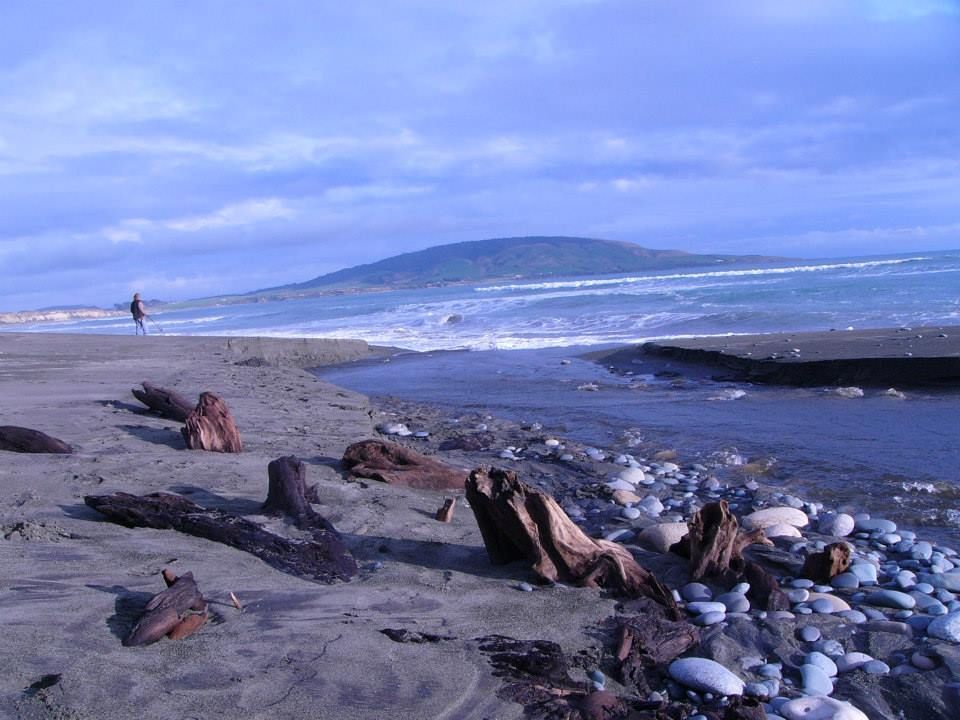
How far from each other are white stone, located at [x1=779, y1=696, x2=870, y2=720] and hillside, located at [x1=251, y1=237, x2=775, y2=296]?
11358 cm

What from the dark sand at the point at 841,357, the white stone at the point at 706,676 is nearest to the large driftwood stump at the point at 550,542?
the white stone at the point at 706,676

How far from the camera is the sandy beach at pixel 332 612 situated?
8.50ft

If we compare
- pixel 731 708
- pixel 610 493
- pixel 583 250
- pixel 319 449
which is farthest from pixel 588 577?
pixel 583 250

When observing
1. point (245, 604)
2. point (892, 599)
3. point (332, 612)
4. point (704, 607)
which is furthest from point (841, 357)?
point (245, 604)

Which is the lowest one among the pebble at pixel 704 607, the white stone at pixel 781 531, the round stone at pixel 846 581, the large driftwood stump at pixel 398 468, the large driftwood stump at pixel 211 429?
the white stone at pixel 781 531

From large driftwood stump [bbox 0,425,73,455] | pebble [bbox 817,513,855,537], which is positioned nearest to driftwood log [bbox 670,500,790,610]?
pebble [bbox 817,513,855,537]

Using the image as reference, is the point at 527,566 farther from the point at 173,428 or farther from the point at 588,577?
the point at 173,428

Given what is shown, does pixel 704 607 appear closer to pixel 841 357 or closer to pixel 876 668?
pixel 876 668

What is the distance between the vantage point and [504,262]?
149250 mm

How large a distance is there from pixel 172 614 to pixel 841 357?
1026cm

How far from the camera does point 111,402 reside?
8375mm

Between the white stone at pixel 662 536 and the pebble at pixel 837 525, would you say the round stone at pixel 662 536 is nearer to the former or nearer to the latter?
the white stone at pixel 662 536

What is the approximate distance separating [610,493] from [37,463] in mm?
4095

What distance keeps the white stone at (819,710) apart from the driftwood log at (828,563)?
3.85 feet
